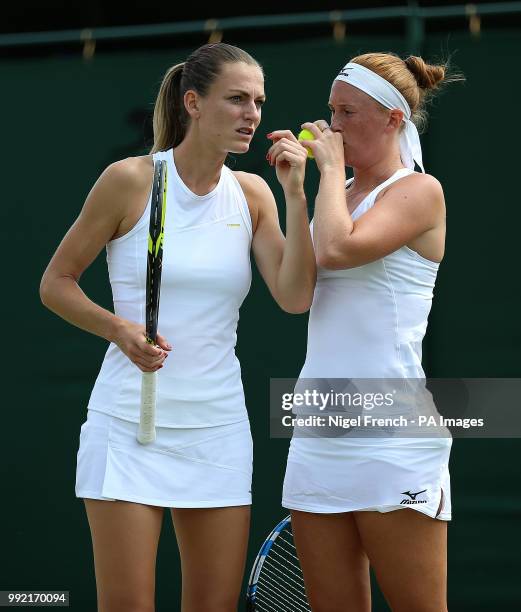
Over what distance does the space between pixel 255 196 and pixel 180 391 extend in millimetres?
643

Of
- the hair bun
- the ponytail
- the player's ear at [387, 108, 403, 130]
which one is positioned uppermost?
the hair bun

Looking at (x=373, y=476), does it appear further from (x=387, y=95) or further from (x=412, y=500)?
(x=387, y=95)

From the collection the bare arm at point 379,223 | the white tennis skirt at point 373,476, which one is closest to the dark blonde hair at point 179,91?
the bare arm at point 379,223

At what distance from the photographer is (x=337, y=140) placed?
3154mm

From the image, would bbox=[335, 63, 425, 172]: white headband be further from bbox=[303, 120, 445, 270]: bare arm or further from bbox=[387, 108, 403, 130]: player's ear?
bbox=[303, 120, 445, 270]: bare arm

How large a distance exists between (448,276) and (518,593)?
1.30 metres

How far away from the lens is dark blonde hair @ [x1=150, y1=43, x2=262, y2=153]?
10.9 ft

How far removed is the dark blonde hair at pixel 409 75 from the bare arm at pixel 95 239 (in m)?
0.70

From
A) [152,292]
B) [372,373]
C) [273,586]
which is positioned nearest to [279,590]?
[273,586]

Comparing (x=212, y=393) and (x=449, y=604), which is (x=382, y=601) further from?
(x=212, y=393)

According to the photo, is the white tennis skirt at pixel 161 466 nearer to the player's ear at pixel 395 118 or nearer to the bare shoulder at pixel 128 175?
the bare shoulder at pixel 128 175

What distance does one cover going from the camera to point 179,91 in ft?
11.3

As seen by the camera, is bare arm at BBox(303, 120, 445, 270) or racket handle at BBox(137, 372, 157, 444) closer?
bare arm at BBox(303, 120, 445, 270)

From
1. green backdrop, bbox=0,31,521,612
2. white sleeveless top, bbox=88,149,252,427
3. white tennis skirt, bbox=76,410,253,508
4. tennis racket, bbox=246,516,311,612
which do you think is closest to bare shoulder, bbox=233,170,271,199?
white sleeveless top, bbox=88,149,252,427
